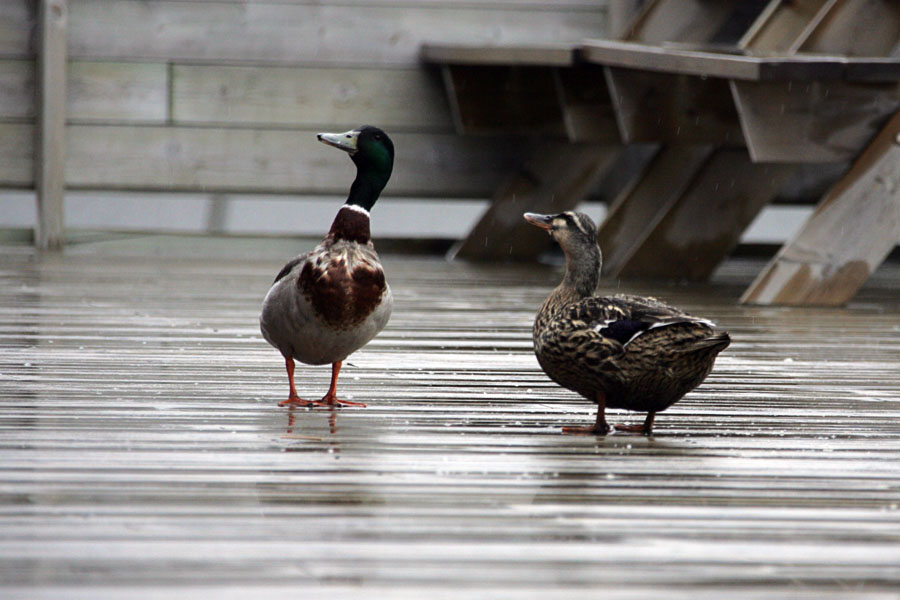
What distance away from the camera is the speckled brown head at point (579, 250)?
3295 millimetres

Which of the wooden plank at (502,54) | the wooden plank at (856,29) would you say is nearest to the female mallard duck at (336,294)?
the wooden plank at (856,29)

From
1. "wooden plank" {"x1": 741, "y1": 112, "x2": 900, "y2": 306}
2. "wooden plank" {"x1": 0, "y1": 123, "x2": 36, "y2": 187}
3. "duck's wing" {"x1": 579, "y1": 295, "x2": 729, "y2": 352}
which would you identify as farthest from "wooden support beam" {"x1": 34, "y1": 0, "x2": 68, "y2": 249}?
"duck's wing" {"x1": 579, "y1": 295, "x2": 729, "y2": 352}

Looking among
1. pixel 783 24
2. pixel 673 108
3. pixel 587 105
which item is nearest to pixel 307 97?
pixel 587 105

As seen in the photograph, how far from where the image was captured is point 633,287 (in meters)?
6.33

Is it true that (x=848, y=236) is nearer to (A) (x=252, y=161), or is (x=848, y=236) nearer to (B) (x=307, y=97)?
(B) (x=307, y=97)

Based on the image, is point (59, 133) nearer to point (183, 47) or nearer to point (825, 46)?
point (183, 47)

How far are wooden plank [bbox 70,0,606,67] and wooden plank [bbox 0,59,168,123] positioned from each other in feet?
0.23

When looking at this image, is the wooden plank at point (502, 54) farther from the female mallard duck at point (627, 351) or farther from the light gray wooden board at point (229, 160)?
the female mallard duck at point (627, 351)

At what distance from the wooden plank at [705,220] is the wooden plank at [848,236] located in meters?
1.10

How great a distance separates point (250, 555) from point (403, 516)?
32cm

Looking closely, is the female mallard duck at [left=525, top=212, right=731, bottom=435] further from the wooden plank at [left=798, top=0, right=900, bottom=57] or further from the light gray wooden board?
the light gray wooden board

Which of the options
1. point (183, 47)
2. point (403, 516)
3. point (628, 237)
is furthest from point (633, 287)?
point (403, 516)

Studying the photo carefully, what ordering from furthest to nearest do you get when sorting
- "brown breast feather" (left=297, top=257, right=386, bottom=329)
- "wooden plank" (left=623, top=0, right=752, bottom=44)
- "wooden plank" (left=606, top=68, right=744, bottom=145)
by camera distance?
"wooden plank" (left=623, top=0, right=752, bottom=44), "wooden plank" (left=606, top=68, right=744, bottom=145), "brown breast feather" (left=297, top=257, right=386, bottom=329)

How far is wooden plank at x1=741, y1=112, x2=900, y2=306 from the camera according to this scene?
553 centimetres
